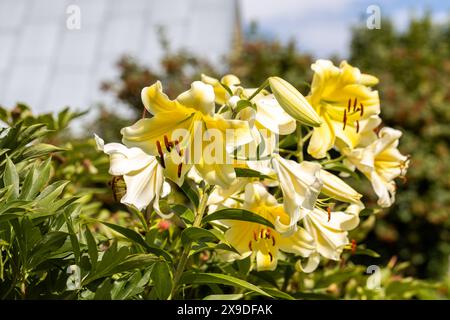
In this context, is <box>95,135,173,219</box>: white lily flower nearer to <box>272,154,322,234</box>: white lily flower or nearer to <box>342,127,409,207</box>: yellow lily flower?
<box>272,154,322,234</box>: white lily flower

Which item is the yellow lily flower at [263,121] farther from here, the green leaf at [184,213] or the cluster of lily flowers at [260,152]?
the green leaf at [184,213]

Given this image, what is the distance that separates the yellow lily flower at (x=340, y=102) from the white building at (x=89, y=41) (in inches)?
307

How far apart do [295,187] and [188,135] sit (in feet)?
0.49

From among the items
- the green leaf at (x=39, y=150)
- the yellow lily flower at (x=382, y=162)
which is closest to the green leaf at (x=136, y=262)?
the green leaf at (x=39, y=150)

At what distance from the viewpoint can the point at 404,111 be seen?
5.46 meters

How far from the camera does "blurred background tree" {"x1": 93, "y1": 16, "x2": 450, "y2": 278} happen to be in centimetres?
532

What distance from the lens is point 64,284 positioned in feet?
2.88

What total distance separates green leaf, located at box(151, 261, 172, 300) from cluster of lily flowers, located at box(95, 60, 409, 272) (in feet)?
0.26

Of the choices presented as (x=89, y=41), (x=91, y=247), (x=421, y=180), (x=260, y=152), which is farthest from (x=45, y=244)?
(x=89, y=41)

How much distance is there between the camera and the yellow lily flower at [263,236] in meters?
0.90

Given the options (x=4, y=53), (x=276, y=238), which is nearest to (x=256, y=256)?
(x=276, y=238)

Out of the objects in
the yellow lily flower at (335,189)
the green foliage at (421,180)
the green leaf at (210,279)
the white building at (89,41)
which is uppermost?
the yellow lily flower at (335,189)

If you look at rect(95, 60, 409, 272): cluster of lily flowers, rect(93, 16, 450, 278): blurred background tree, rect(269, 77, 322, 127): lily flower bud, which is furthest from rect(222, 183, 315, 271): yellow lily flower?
rect(93, 16, 450, 278): blurred background tree
